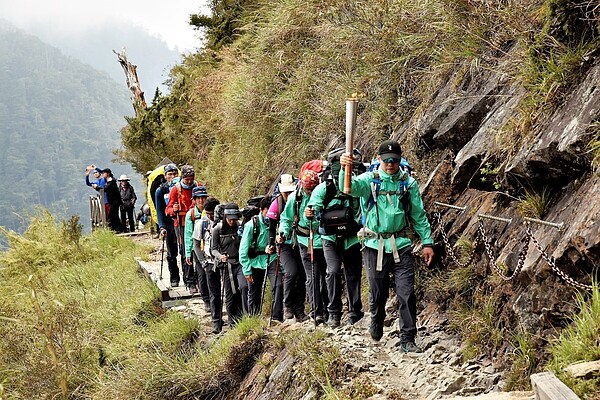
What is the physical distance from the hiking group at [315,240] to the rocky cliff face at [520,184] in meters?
0.77

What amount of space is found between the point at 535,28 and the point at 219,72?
13.6m

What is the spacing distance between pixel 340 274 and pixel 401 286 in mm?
1303

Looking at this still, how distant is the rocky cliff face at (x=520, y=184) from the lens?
5426 mm

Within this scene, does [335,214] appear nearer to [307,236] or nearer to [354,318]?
[307,236]

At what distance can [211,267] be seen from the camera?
10.8 metres

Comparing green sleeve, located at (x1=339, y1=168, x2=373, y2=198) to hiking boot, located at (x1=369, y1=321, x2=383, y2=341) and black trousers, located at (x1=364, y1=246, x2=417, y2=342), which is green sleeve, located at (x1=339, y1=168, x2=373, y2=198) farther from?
hiking boot, located at (x1=369, y1=321, x2=383, y2=341)

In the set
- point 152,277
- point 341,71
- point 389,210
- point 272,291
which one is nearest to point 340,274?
point 389,210

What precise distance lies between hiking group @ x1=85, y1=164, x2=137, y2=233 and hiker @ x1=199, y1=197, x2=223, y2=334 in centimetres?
1069

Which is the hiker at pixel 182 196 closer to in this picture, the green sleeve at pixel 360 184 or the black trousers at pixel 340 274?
the black trousers at pixel 340 274

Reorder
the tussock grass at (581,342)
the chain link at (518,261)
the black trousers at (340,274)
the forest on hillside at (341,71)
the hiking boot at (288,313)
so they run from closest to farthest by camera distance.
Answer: the tussock grass at (581,342) → the chain link at (518,261) → the forest on hillside at (341,71) → the black trousers at (340,274) → the hiking boot at (288,313)

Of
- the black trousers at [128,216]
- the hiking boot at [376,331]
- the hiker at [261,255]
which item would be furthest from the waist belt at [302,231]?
the black trousers at [128,216]

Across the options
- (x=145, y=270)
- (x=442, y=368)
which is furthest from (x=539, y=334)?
(x=145, y=270)

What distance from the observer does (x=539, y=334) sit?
18.8 ft

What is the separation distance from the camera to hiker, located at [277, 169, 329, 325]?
8625 mm
